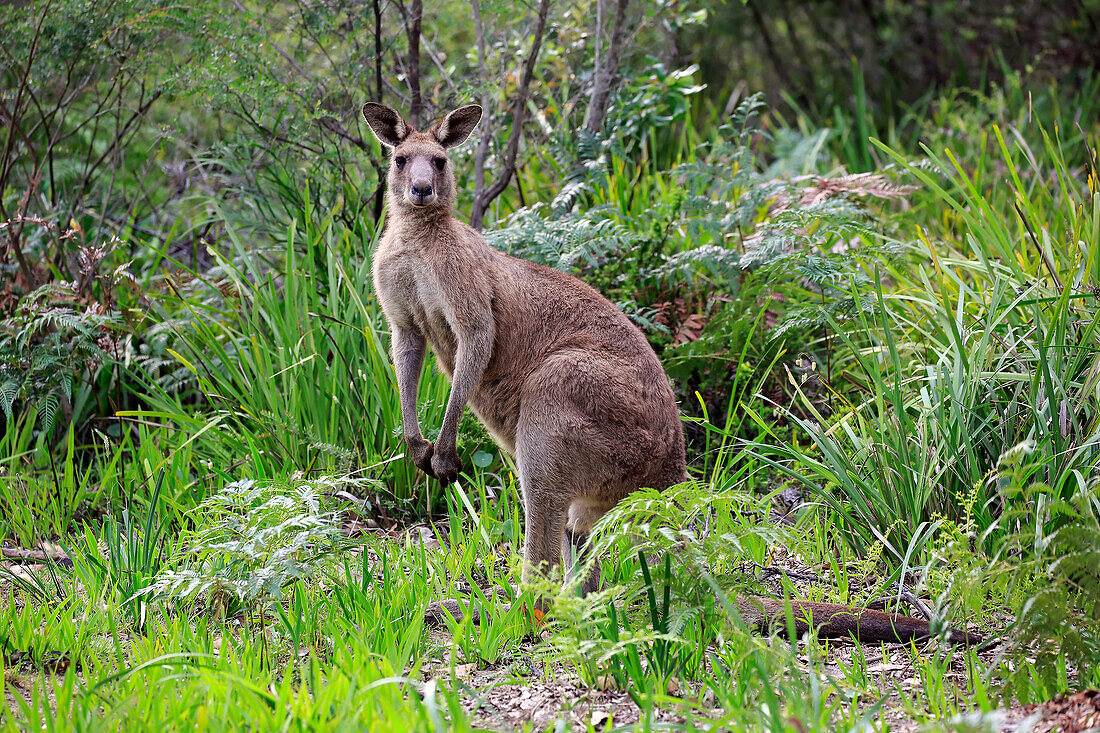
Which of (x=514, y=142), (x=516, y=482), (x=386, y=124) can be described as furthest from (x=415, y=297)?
(x=514, y=142)

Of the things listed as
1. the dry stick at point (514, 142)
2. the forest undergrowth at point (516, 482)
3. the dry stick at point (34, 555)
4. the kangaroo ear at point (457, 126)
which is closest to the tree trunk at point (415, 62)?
the forest undergrowth at point (516, 482)

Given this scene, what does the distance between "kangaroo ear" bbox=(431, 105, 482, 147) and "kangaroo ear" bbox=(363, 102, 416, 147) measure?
0.44ft

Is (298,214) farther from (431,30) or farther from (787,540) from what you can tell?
(787,540)

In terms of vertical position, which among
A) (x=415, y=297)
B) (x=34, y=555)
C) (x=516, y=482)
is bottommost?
(x=516, y=482)

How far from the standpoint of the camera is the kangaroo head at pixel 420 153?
3.81 metres

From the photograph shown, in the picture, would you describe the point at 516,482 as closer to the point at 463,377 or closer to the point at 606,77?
the point at 463,377

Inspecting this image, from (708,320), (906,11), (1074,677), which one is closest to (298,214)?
(708,320)

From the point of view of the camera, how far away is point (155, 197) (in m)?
7.43

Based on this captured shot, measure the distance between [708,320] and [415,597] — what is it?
2.63 m

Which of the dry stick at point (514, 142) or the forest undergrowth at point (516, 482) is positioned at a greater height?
the dry stick at point (514, 142)

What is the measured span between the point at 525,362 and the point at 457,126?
3.53 feet

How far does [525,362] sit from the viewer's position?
3.87 metres

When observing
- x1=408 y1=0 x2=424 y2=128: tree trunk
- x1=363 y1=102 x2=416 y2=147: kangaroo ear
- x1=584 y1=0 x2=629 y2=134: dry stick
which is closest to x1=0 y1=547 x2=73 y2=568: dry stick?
x1=363 y1=102 x2=416 y2=147: kangaroo ear

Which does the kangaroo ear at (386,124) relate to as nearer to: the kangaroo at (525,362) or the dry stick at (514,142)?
the kangaroo at (525,362)
